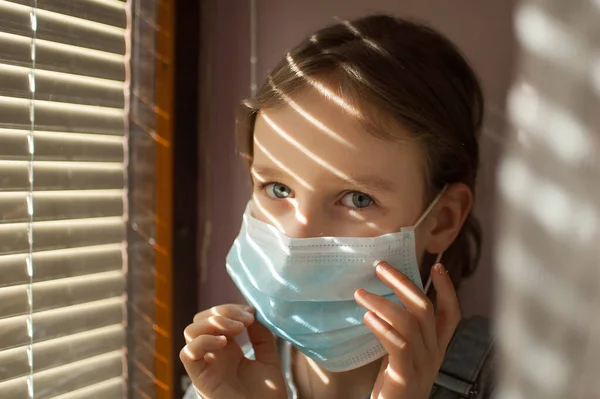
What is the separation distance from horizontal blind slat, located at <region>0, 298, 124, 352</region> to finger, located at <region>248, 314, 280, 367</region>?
0.34 m

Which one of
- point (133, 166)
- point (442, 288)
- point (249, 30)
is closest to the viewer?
point (442, 288)

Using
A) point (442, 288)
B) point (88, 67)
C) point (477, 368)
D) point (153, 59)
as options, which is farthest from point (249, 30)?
point (477, 368)

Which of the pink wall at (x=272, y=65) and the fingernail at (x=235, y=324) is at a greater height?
the pink wall at (x=272, y=65)

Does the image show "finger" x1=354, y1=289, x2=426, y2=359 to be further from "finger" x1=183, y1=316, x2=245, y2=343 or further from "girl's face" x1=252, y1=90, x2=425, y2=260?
"finger" x1=183, y1=316, x2=245, y2=343

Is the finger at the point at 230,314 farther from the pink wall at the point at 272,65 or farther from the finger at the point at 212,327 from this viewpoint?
the pink wall at the point at 272,65

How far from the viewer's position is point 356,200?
97 cm

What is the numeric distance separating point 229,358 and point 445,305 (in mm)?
395

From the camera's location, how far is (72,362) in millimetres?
1130

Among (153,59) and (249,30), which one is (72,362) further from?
(249,30)

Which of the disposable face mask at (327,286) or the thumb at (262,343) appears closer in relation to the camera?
the disposable face mask at (327,286)

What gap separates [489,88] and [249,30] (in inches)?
23.3

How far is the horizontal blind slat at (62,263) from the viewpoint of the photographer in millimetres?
995

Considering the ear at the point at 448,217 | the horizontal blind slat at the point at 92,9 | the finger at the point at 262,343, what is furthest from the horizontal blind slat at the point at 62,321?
the ear at the point at 448,217

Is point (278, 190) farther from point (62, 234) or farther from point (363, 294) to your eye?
point (62, 234)
